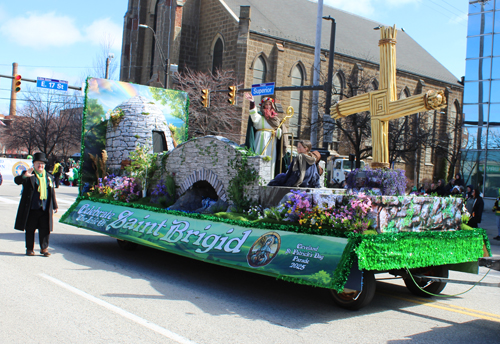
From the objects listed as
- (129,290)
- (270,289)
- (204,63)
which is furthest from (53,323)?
(204,63)

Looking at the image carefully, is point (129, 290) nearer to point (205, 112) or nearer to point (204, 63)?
point (205, 112)

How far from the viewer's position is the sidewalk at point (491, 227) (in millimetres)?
14454

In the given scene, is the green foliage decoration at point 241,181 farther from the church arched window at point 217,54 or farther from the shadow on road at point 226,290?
the church arched window at point 217,54

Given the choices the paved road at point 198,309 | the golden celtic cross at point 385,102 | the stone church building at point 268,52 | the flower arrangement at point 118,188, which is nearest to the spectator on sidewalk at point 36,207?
the paved road at point 198,309

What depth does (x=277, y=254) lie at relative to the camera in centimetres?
626

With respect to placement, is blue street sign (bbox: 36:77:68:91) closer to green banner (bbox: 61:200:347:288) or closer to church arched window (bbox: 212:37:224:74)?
green banner (bbox: 61:200:347:288)

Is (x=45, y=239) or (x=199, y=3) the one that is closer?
(x=45, y=239)

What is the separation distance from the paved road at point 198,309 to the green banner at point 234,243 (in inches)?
19.7

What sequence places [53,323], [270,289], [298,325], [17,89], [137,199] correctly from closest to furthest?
[53,323], [298,325], [270,289], [137,199], [17,89]

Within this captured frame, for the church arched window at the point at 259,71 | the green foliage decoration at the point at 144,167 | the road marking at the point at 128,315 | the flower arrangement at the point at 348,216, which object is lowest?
the road marking at the point at 128,315

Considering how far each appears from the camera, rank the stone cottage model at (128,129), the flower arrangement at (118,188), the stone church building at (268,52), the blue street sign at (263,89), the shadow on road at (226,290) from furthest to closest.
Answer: the stone church building at (268,52) → the blue street sign at (263,89) → the stone cottage model at (128,129) → the flower arrangement at (118,188) → the shadow on road at (226,290)

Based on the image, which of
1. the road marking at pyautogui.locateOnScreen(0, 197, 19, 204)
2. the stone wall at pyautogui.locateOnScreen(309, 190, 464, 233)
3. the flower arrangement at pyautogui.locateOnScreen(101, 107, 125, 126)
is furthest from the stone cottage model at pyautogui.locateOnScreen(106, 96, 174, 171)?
the road marking at pyautogui.locateOnScreen(0, 197, 19, 204)

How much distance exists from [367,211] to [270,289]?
225 centimetres

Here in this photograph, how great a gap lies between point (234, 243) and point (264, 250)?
0.62m
